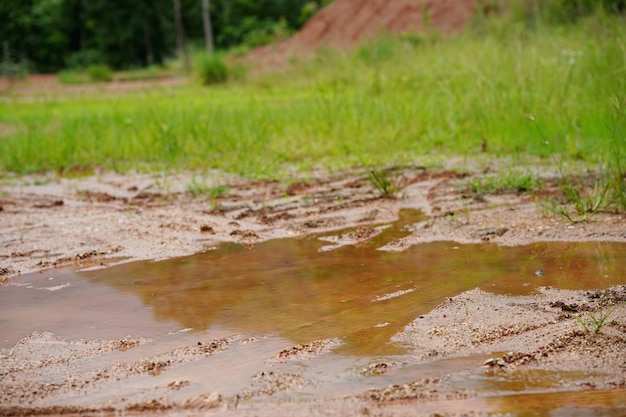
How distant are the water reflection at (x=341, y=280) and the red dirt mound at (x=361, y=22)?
2209cm

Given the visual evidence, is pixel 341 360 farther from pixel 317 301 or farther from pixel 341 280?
pixel 341 280

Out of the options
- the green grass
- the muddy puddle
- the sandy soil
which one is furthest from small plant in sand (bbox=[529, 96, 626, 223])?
the green grass

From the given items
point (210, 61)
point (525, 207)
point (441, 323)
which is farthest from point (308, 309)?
point (210, 61)

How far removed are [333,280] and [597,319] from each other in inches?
44.7

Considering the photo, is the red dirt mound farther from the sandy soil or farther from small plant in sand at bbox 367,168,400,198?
the sandy soil

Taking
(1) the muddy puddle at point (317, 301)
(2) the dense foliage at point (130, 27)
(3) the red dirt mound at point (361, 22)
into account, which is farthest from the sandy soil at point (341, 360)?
(2) the dense foliage at point (130, 27)

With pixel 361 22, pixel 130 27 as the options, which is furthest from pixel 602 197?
pixel 130 27

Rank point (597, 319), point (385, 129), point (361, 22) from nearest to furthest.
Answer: point (597, 319) < point (385, 129) < point (361, 22)

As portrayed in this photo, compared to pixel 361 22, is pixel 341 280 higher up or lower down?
lower down

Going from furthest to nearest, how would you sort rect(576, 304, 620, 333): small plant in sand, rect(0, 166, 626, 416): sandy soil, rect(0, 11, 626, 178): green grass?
rect(0, 11, 626, 178): green grass < rect(576, 304, 620, 333): small plant in sand < rect(0, 166, 626, 416): sandy soil

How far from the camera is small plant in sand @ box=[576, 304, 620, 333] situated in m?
2.48

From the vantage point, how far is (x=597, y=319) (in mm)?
2627

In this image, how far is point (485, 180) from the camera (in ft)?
18.0

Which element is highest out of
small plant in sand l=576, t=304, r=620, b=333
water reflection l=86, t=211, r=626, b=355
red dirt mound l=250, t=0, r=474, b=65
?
red dirt mound l=250, t=0, r=474, b=65
